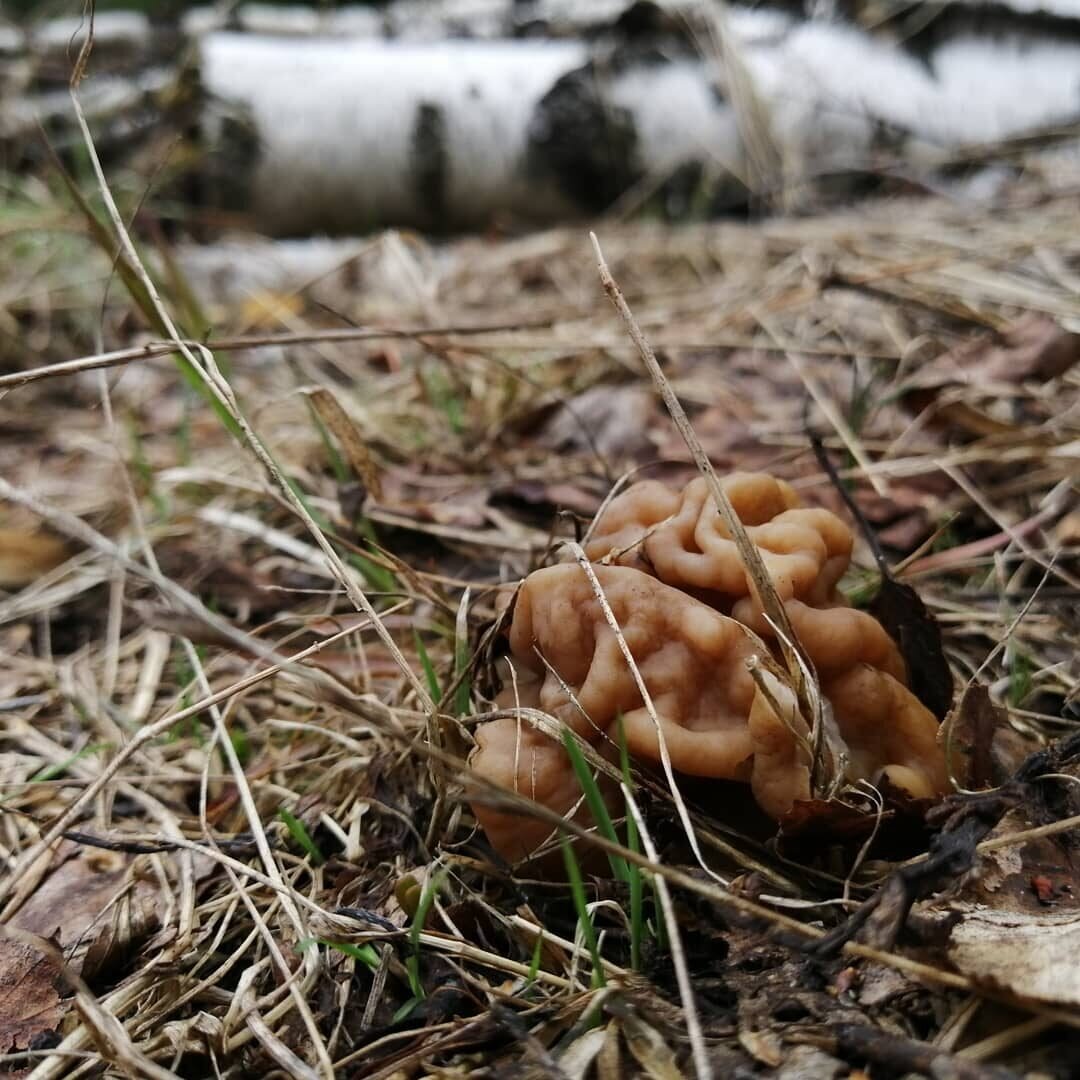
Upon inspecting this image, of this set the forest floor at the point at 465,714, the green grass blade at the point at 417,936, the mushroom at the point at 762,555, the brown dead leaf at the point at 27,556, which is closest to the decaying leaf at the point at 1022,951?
the forest floor at the point at 465,714

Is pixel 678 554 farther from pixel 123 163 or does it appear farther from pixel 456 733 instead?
pixel 123 163

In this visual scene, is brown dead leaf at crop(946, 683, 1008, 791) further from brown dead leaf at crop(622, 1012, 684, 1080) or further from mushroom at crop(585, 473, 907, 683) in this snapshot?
brown dead leaf at crop(622, 1012, 684, 1080)

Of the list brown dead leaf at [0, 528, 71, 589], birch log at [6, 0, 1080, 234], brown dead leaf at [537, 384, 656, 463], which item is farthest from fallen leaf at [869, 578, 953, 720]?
birch log at [6, 0, 1080, 234]

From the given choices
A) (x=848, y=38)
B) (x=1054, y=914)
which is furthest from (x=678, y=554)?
(x=848, y=38)

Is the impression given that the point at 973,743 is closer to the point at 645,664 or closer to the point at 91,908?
the point at 645,664

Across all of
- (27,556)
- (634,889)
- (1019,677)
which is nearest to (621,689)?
(634,889)

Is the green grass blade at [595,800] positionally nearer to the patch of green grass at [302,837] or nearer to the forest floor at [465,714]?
the forest floor at [465,714]
